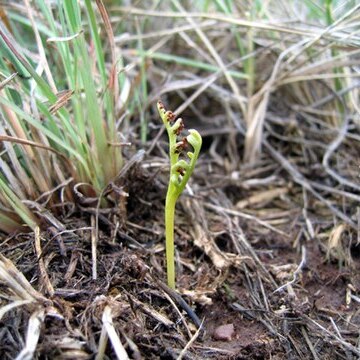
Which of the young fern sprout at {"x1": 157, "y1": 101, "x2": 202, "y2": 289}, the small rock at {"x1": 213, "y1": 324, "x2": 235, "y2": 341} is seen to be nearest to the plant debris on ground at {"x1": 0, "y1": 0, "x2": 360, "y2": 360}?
the small rock at {"x1": 213, "y1": 324, "x2": 235, "y2": 341}

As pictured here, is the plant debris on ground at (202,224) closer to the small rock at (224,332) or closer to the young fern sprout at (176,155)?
the small rock at (224,332)

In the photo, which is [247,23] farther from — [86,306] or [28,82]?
[86,306]

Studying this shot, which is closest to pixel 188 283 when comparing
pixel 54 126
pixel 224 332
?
pixel 224 332

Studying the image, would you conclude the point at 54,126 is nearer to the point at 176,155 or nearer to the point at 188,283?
the point at 176,155

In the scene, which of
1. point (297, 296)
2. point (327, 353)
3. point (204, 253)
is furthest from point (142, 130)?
point (327, 353)

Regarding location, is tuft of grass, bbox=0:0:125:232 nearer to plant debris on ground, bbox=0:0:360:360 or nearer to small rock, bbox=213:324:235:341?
plant debris on ground, bbox=0:0:360:360
